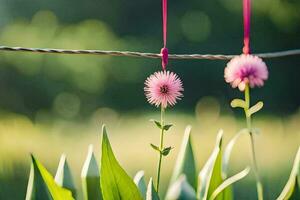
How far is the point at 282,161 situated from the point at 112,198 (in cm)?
93

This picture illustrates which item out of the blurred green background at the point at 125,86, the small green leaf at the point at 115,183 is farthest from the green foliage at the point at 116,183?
the blurred green background at the point at 125,86

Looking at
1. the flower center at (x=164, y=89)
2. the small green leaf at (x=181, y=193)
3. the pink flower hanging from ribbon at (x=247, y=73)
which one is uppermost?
the pink flower hanging from ribbon at (x=247, y=73)

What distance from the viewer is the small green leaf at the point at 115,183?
2.03 feet

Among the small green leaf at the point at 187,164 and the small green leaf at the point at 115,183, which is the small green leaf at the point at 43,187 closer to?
the small green leaf at the point at 115,183

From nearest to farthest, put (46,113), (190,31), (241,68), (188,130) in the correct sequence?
(241,68) → (188,130) → (46,113) → (190,31)

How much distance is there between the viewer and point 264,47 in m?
1.60

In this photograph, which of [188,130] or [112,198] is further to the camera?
[188,130]

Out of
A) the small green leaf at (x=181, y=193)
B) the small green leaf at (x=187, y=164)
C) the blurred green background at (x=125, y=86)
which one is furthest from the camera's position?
the blurred green background at (x=125, y=86)

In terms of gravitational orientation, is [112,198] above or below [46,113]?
below

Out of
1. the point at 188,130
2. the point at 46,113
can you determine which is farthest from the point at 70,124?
the point at 188,130

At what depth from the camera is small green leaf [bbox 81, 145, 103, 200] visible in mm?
659

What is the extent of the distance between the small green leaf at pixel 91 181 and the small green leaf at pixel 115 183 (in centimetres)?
3

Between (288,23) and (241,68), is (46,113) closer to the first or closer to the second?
(288,23)

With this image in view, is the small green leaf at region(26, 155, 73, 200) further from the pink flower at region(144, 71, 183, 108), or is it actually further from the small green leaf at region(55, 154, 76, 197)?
the pink flower at region(144, 71, 183, 108)
